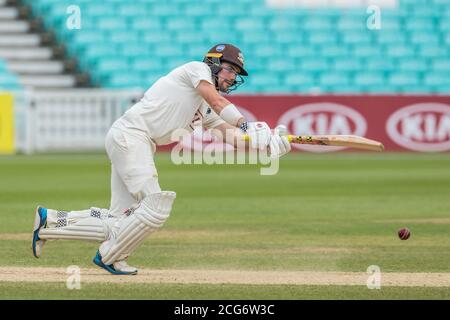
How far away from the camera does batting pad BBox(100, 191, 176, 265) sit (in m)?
6.80

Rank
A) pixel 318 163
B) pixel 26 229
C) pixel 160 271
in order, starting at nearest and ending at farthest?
pixel 160 271 < pixel 26 229 < pixel 318 163

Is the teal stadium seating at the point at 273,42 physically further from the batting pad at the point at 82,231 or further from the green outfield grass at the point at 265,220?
the batting pad at the point at 82,231

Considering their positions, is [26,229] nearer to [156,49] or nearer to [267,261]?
[267,261]

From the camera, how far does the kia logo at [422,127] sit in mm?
20391

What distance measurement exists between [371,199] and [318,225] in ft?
8.70

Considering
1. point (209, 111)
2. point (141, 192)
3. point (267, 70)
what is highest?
point (267, 70)

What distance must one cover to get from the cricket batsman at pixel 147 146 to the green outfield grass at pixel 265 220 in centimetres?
43

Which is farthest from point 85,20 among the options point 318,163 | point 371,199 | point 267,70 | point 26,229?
point 26,229

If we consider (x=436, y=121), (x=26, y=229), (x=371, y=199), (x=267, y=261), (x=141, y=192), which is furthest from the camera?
(x=436, y=121)

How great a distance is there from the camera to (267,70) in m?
23.7

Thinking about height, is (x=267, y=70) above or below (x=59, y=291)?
above
